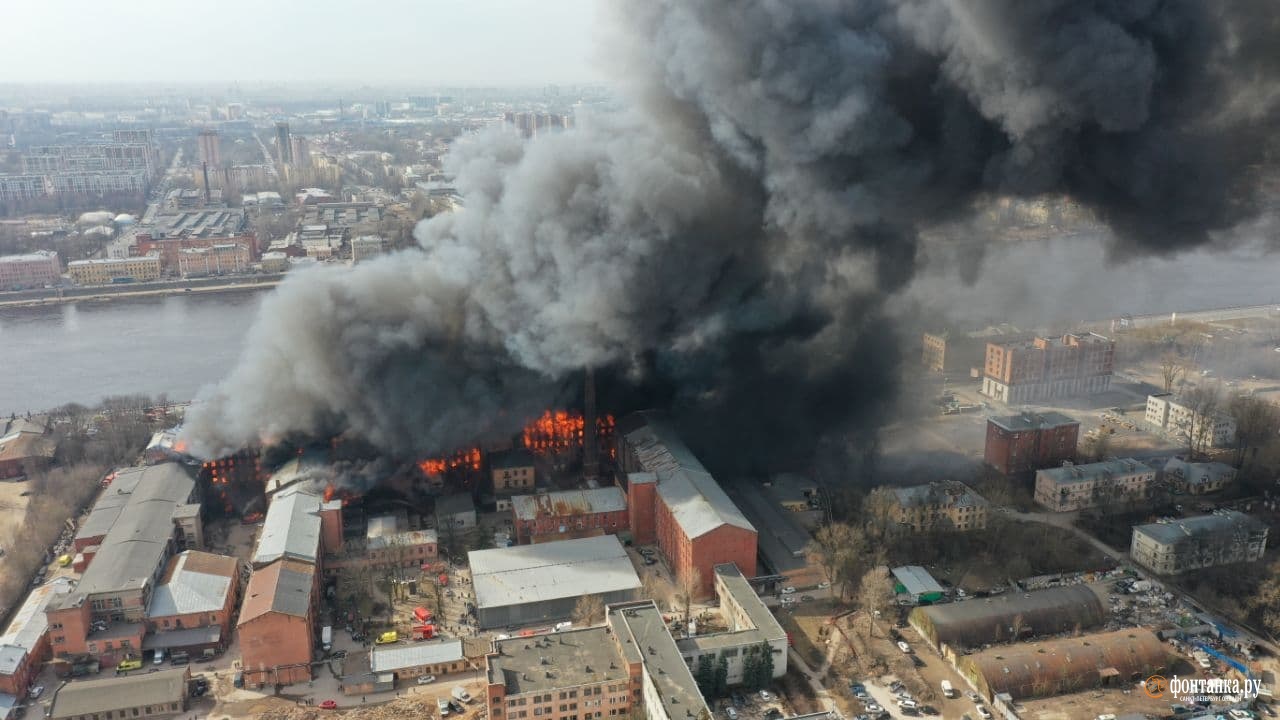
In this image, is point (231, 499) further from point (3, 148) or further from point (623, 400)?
point (3, 148)

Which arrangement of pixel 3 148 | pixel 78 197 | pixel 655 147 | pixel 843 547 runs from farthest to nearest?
pixel 3 148
pixel 78 197
pixel 655 147
pixel 843 547

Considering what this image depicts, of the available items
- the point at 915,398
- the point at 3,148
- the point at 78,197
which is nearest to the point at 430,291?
the point at 915,398

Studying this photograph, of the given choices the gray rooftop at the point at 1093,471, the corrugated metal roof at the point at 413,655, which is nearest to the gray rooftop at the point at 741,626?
the corrugated metal roof at the point at 413,655

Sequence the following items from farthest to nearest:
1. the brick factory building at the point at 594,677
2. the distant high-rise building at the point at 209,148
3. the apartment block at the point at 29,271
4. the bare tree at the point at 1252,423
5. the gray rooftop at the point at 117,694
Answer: the distant high-rise building at the point at 209,148
the apartment block at the point at 29,271
the bare tree at the point at 1252,423
the gray rooftop at the point at 117,694
the brick factory building at the point at 594,677

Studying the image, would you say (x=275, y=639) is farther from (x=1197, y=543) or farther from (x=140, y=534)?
(x=1197, y=543)

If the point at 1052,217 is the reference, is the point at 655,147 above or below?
above

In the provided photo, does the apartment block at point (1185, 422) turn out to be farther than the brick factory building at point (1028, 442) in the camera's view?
Yes

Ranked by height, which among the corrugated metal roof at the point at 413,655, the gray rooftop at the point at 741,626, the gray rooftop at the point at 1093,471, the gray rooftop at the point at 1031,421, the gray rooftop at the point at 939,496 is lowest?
the corrugated metal roof at the point at 413,655

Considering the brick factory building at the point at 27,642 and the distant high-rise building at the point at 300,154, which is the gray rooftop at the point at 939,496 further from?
the distant high-rise building at the point at 300,154
